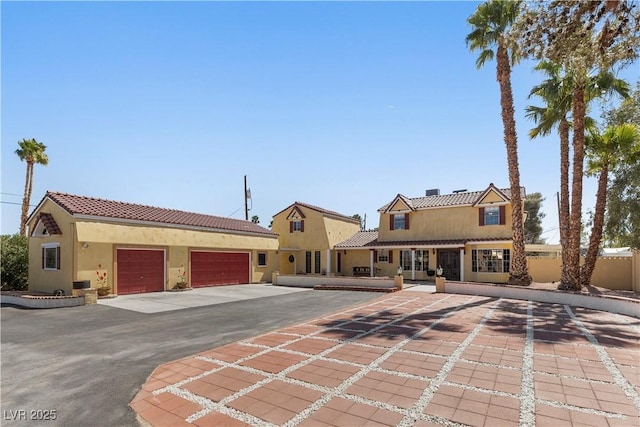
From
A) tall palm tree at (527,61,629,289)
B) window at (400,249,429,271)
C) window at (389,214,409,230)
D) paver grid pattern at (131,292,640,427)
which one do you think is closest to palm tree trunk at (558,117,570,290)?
tall palm tree at (527,61,629,289)

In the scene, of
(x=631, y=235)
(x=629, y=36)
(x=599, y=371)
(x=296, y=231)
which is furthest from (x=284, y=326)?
(x=631, y=235)

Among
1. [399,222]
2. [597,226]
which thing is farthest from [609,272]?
[399,222]

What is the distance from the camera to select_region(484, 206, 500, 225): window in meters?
23.4

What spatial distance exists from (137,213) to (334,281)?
12543mm

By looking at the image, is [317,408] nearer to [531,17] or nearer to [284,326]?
[284,326]

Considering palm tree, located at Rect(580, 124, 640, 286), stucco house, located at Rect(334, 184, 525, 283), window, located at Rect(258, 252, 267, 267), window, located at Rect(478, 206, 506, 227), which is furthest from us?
window, located at Rect(258, 252, 267, 267)

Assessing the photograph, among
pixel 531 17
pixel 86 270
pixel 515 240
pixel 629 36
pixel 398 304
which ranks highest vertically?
pixel 531 17

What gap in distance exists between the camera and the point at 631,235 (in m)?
21.4

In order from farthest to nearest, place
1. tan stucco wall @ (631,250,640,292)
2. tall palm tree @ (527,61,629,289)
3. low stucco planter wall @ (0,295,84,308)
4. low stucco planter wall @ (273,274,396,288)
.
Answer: low stucco planter wall @ (273,274,396,288) → tan stucco wall @ (631,250,640,292) → tall palm tree @ (527,61,629,289) → low stucco planter wall @ (0,295,84,308)

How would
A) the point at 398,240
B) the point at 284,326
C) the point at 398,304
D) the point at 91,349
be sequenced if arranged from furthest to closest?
1. the point at 398,240
2. the point at 398,304
3. the point at 284,326
4. the point at 91,349

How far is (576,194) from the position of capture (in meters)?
16.6

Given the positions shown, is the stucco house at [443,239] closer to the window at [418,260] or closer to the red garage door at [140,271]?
the window at [418,260]

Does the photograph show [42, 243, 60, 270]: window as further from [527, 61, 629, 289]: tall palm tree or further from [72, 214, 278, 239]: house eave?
[527, 61, 629, 289]: tall palm tree

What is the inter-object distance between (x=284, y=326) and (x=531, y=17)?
11662 mm
